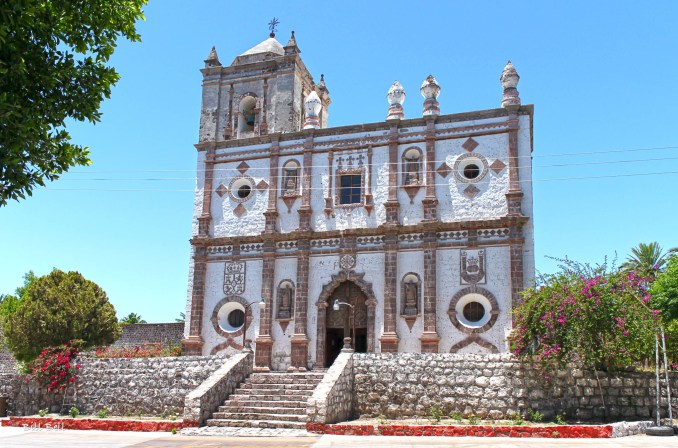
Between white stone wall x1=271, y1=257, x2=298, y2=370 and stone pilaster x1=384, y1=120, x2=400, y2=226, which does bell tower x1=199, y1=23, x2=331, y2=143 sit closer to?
stone pilaster x1=384, y1=120, x2=400, y2=226

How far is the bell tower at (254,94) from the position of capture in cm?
2786

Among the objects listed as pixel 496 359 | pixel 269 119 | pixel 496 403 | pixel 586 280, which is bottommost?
pixel 496 403

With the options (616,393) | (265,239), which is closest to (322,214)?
(265,239)

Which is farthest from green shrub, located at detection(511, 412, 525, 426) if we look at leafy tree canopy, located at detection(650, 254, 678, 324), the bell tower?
the bell tower

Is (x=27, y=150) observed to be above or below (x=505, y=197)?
below

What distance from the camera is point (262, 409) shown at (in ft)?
55.9

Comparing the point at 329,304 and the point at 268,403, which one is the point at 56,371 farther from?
the point at 329,304

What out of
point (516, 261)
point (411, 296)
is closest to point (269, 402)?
point (411, 296)

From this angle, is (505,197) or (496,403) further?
(505,197)

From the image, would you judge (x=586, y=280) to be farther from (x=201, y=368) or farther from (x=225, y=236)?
(x=225, y=236)

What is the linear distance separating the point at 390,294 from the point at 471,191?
4.83m

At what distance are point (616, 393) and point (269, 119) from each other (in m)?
17.7

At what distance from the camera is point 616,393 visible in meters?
16.5

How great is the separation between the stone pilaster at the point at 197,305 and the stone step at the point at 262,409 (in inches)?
314
